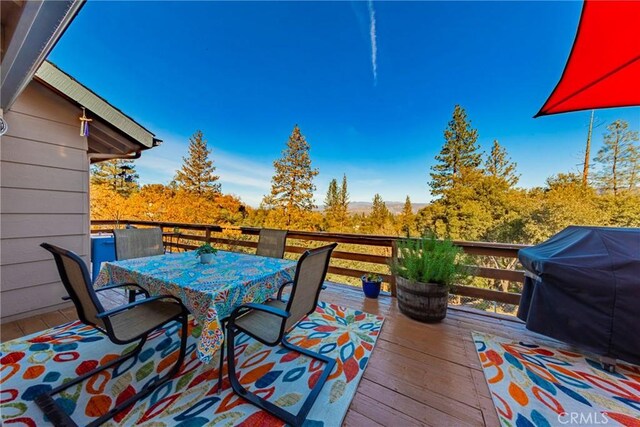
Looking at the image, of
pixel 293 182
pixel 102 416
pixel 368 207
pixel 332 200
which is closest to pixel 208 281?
pixel 102 416

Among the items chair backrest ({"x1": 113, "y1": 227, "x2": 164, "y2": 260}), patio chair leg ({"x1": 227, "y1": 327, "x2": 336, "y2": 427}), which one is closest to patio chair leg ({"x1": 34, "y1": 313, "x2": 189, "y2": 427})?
patio chair leg ({"x1": 227, "y1": 327, "x2": 336, "y2": 427})

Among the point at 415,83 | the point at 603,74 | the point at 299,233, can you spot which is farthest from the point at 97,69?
the point at 415,83

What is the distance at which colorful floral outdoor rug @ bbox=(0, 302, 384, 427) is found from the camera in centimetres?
127

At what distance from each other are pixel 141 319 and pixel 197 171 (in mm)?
14778

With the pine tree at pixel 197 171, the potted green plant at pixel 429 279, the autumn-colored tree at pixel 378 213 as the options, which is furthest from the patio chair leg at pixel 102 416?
the autumn-colored tree at pixel 378 213

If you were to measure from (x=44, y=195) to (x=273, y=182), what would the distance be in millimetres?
11982

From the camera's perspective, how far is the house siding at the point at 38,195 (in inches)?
87.7

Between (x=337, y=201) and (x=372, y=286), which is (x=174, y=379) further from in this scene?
(x=337, y=201)

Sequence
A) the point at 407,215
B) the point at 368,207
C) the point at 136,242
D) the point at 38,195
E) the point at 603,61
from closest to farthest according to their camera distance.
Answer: the point at 603,61, the point at 38,195, the point at 136,242, the point at 407,215, the point at 368,207

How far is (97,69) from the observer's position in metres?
5.11

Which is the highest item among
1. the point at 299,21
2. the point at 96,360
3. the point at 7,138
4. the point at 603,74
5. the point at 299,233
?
the point at 299,21

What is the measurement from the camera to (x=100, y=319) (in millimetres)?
1265

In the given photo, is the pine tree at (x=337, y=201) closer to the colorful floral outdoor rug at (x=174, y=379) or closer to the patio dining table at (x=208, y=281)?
the patio dining table at (x=208, y=281)

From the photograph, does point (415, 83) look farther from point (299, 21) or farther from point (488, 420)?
point (488, 420)
